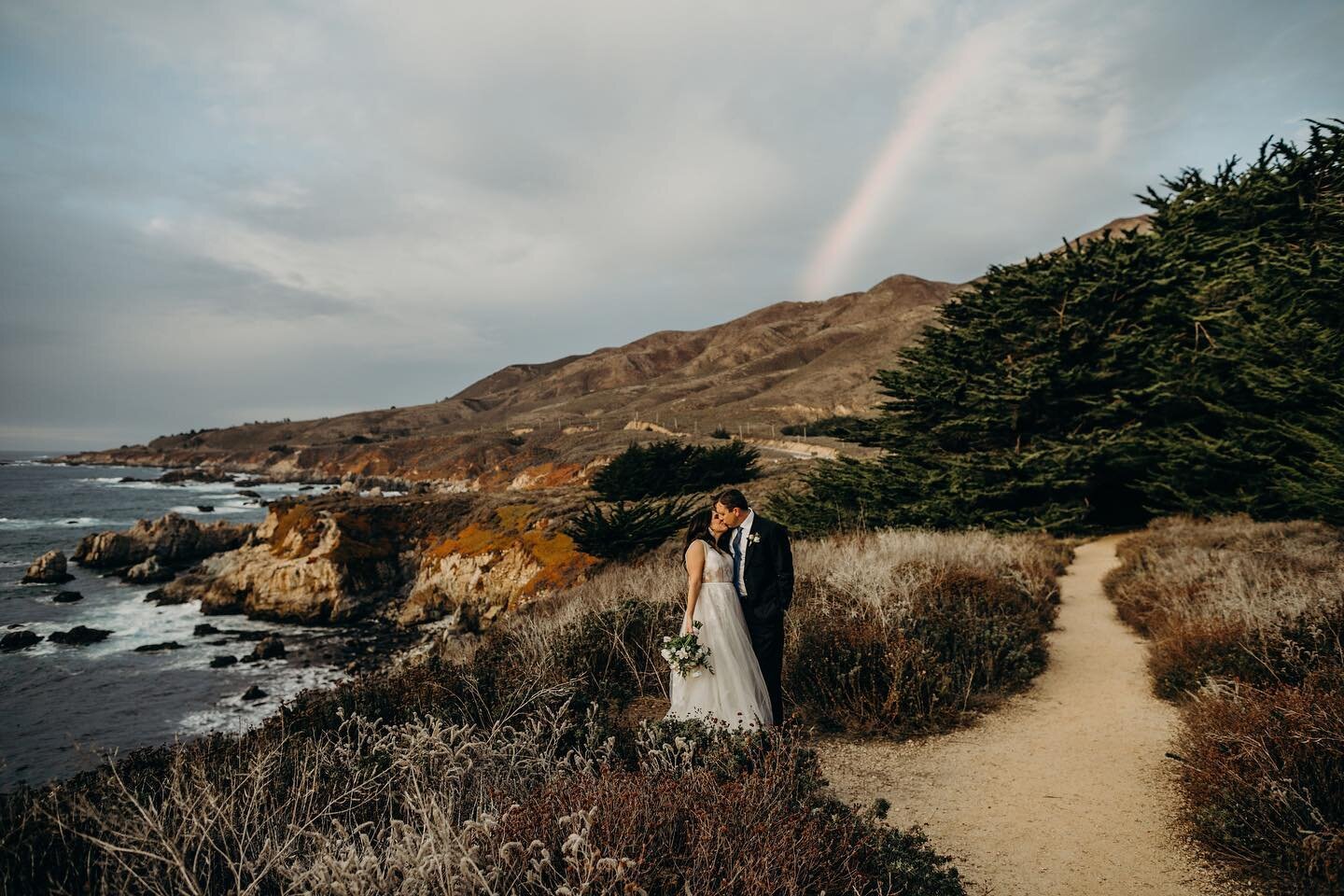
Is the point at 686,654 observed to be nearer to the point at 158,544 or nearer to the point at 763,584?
the point at 763,584

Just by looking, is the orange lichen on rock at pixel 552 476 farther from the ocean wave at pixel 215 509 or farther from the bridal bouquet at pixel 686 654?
the bridal bouquet at pixel 686 654

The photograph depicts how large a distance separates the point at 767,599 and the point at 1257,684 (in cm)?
450

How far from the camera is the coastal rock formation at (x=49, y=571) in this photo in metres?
27.5

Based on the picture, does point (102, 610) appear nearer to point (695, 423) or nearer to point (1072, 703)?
point (1072, 703)

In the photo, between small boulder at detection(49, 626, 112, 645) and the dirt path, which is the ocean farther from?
the dirt path

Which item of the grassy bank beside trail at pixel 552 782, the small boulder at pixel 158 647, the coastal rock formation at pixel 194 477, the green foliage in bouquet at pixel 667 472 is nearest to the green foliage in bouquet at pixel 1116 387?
the green foliage in bouquet at pixel 667 472

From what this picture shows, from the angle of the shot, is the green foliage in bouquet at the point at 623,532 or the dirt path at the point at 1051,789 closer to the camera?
the dirt path at the point at 1051,789

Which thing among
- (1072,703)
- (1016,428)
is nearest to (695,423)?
(1016,428)

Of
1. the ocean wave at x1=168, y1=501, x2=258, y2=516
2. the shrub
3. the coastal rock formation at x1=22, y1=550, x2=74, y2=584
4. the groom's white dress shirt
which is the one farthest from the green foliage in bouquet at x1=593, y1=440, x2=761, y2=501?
the ocean wave at x1=168, y1=501, x2=258, y2=516

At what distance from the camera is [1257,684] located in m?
5.54

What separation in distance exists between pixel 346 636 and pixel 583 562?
8093mm

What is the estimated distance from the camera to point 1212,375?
52.4 ft

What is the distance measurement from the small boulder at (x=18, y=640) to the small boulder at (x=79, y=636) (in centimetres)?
43

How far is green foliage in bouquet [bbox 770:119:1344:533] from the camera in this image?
48.9ft
